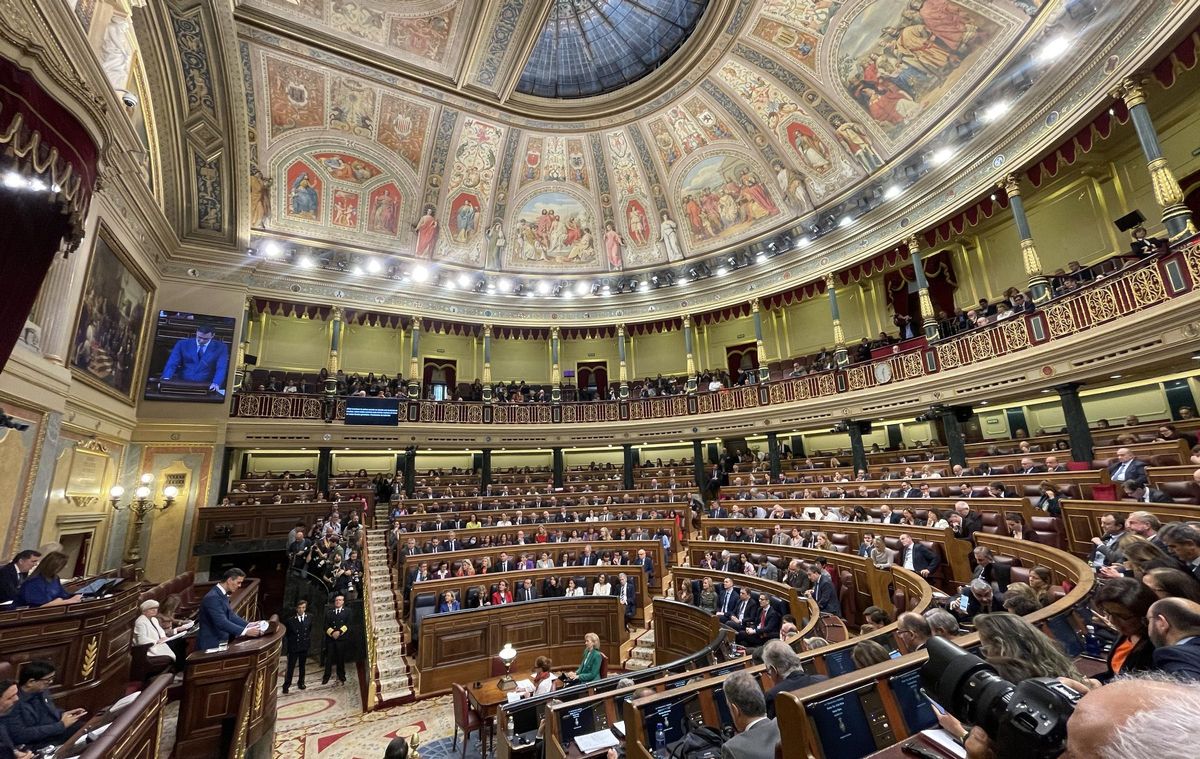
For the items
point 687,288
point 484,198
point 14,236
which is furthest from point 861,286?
point 14,236

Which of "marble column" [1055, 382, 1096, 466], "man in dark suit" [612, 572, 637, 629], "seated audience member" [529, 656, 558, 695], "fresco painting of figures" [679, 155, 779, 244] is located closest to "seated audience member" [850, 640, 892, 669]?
"seated audience member" [529, 656, 558, 695]

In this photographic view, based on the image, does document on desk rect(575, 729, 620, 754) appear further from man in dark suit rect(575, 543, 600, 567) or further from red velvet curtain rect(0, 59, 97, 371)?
man in dark suit rect(575, 543, 600, 567)

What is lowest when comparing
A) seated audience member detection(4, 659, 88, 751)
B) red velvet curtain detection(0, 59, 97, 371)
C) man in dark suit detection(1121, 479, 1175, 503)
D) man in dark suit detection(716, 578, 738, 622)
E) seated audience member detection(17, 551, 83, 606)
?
man in dark suit detection(716, 578, 738, 622)

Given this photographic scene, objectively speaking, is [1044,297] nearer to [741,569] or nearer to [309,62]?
[741,569]

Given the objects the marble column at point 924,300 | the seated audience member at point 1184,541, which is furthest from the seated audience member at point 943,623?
the marble column at point 924,300

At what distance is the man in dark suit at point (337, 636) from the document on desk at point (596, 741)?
20.7 ft

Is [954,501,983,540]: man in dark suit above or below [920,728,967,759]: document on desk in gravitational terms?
above

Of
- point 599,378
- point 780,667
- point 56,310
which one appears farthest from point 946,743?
point 599,378

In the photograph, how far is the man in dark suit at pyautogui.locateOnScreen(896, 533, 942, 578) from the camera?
680cm

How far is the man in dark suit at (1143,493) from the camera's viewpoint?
586 centimetres

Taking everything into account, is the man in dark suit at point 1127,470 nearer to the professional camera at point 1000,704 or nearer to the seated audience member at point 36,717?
the professional camera at point 1000,704

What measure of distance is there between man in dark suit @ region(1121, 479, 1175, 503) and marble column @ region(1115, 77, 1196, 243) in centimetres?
415

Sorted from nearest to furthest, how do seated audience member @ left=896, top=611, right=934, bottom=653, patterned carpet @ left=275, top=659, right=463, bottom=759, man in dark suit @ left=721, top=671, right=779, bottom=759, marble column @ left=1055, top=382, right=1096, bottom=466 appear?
man in dark suit @ left=721, top=671, right=779, bottom=759, seated audience member @ left=896, top=611, right=934, bottom=653, patterned carpet @ left=275, top=659, right=463, bottom=759, marble column @ left=1055, top=382, right=1096, bottom=466

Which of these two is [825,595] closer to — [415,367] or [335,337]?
[415,367]
